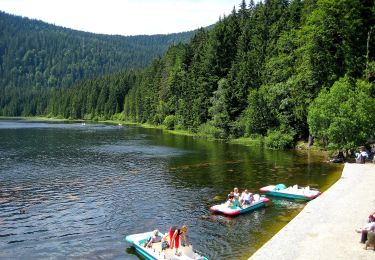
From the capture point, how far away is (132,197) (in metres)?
40.8

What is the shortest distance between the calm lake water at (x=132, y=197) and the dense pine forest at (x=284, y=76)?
806 cm

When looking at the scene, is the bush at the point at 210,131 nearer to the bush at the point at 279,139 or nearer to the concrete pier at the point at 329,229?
the bush at the point at 279,139

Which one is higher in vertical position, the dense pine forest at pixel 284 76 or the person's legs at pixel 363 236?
the dense pine forest at pixel 284 76

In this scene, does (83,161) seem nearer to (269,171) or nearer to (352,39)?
(269,171)

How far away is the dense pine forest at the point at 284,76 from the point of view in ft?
196

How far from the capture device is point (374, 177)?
44.8 metres

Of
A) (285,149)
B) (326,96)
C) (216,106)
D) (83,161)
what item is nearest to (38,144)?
(83,161)

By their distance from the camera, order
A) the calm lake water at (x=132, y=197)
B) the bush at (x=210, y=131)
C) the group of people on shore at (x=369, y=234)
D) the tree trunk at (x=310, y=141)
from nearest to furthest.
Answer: the group of people on shore at (x=369, y=234)
the calm lake water at (x=132, y=197)
the tree trunk at (x=310, y=141)
the bush at (x=210, y=131)

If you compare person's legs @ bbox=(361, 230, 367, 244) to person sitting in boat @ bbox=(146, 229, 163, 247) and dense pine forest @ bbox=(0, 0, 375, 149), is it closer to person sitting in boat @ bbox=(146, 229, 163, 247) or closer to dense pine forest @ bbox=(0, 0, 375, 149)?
person sitting in boat @ bbox=(146, 229, 163, 247)

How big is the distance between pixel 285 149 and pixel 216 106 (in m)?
25.7

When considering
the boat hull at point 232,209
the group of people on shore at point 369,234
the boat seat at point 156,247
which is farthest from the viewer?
the boat hull at point 232,209

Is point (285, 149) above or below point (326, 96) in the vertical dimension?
below

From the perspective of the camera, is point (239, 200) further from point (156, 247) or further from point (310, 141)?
point (310, 141)

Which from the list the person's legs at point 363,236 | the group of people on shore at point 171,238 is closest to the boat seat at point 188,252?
the group of people on shore at point 171,238
